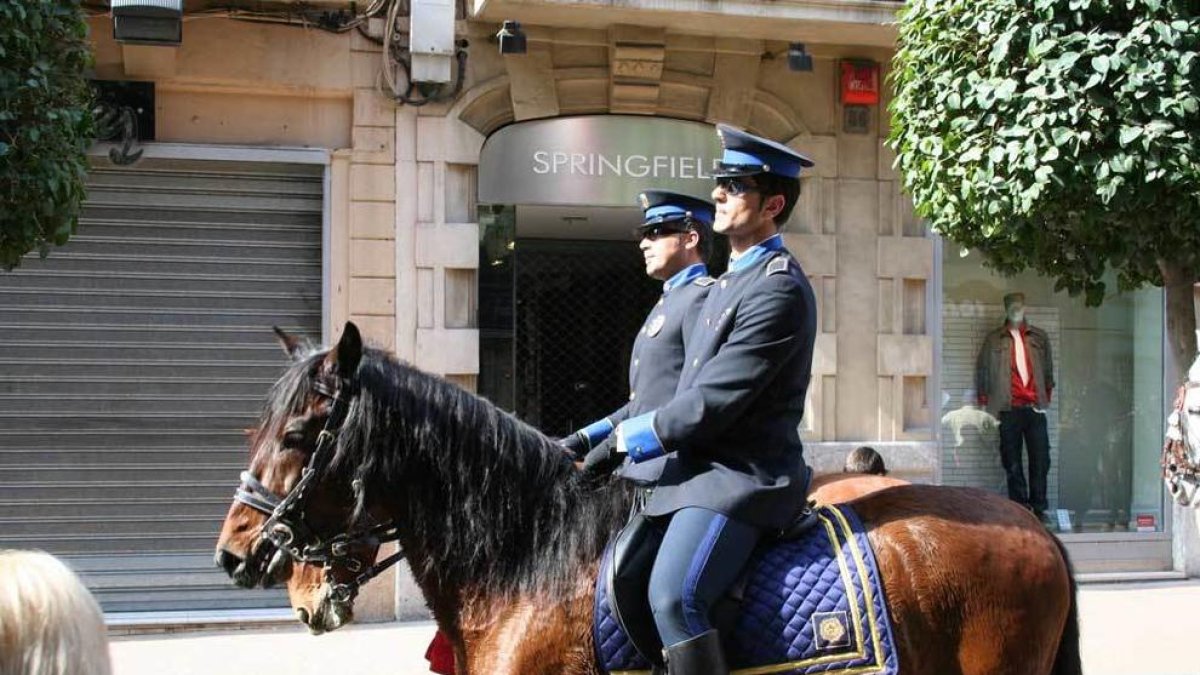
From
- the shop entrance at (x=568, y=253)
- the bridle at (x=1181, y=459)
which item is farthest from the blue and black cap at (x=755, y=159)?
the shop entrance at (x=568, y=253)

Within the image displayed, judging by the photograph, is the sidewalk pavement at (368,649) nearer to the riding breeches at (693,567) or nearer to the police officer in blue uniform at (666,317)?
the police officer in blue uniform at (666,317)

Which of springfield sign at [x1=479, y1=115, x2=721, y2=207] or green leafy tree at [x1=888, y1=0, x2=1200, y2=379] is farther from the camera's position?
springfield sign at [x1=479, y1=115, x2=721, y2=207]

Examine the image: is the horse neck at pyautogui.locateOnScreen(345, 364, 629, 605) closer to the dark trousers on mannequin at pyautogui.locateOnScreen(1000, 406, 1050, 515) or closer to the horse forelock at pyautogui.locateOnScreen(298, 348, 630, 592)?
the horse forelock at pyautogui.locateOnScreen(298, 348, 630, 592)

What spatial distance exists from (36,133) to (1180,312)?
6163 millimetres

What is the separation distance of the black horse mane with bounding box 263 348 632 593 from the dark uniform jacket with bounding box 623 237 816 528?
30 centimetres

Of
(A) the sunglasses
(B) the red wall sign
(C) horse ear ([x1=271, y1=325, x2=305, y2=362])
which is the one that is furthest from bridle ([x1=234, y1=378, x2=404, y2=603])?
(B) the red wall sign

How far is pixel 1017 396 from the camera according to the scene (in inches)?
448

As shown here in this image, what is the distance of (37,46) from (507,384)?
186 inches

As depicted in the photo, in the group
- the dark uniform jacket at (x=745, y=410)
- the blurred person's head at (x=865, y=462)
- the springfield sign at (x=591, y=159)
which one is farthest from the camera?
the springfield sign at (x=591, y=159)

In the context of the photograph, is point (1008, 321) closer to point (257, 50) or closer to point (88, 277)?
point (257, 50)

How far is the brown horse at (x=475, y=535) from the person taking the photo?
3672 mm

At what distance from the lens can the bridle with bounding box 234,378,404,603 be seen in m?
3.64

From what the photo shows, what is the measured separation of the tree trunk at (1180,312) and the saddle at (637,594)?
4.52m

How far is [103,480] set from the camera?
9539 mm
